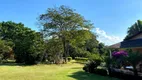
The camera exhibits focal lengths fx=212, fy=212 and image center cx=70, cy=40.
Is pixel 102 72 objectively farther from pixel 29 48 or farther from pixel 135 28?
pixel 135 28

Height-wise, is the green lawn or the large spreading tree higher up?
the large spreading tree

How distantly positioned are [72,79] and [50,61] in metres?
20.6

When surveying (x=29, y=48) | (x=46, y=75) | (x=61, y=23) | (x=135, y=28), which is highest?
(x=135, y=28)

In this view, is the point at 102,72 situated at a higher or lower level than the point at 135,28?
lower

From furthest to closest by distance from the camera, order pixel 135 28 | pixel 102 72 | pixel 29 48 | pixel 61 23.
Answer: pixel 135 28, pixel 61 23, pixel 29 48, pixel 102 72

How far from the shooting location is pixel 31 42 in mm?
32562

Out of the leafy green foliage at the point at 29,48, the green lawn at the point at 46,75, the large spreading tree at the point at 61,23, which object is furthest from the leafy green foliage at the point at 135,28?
the green lawn at the point at 46,75

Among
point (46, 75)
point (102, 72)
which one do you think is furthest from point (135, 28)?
point (46, 75)

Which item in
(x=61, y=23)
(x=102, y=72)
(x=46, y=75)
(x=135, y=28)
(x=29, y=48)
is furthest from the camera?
(x=135, y=28)

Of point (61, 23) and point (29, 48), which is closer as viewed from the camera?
point (29, 48)

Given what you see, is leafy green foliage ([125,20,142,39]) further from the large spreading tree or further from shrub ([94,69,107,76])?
shrub ([94,69,107,76])

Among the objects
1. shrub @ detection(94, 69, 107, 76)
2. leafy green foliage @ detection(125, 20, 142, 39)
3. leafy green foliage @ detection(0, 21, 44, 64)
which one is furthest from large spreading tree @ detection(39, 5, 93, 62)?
leafy green foliage @ detection(125, 20, 142, 39)

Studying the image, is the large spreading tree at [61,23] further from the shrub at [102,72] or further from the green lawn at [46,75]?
the shrub at [102,72]

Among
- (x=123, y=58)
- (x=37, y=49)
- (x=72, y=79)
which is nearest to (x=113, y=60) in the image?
(x=123, y=58)
